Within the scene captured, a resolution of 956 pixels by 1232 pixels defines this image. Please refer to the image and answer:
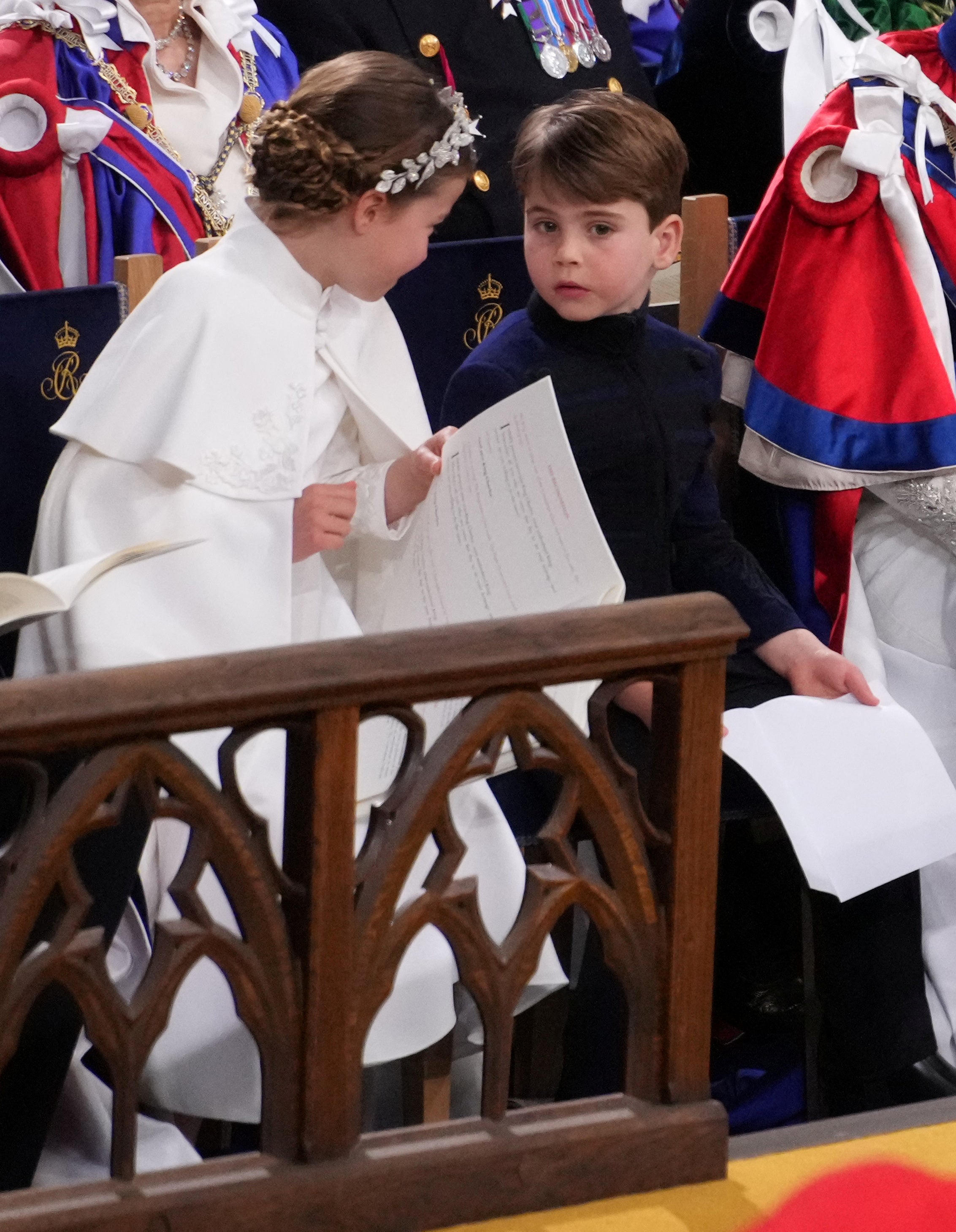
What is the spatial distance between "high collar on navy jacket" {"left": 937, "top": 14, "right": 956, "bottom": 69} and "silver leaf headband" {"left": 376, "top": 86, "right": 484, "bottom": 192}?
0.89 metres

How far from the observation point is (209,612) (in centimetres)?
175

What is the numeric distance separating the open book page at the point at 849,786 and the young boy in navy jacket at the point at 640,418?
0.09m

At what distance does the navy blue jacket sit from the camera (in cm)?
207

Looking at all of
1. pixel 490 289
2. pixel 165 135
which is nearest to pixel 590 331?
pixel 490 289

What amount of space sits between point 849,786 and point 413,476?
644 millimetres

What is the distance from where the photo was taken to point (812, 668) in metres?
2.11

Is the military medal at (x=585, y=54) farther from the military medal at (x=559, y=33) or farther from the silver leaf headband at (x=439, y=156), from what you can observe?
the silver leaf headband at (x=439, y=156)

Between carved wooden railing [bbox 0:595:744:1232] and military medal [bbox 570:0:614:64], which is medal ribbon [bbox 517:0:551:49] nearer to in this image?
military medal [bbox 570:0:614:64]

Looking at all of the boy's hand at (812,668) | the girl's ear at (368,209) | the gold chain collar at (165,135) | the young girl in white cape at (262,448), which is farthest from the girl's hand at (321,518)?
the gold chain collar at (165,135)

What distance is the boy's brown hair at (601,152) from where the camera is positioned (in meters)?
1.96

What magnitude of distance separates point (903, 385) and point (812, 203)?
29cm

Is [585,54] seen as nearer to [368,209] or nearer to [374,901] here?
[368,209]

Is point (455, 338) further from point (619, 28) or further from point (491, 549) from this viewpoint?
point (619, 28)

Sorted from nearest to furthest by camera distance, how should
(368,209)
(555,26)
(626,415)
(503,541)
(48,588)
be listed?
(48,588) < (503,541) < (368,209) < (626,415) < (555,26)
